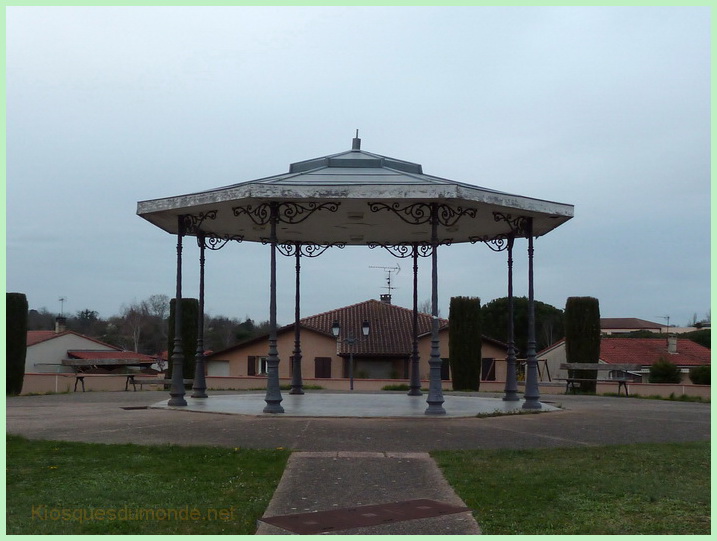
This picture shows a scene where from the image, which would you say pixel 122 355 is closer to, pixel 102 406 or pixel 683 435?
pixel 102 406

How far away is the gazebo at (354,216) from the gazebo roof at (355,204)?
0.06 ft

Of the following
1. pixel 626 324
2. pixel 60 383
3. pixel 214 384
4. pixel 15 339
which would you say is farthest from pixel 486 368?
pixel 626 324

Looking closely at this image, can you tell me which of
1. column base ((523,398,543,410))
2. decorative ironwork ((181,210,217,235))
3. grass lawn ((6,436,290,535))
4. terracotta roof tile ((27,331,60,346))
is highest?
decorative ironwork ((181,210,217,235))

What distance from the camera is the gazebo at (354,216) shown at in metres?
12.0

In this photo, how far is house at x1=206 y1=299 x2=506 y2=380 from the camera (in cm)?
3959

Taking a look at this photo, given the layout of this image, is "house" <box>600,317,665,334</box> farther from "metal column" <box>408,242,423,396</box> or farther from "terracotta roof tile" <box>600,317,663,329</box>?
"metal column" <box>408,242,423,396</box>

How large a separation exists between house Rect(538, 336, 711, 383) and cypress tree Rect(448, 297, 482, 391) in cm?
2239

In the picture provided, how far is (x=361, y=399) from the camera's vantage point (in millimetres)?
16438

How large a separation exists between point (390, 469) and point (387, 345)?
32859mm

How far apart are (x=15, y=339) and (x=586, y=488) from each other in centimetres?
1754

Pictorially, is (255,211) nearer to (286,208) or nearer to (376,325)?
(286,208)

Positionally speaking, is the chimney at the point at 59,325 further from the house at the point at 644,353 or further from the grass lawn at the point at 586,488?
the grass lawn at the point at 586,488

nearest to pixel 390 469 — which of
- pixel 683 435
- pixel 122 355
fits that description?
pixel 683 435

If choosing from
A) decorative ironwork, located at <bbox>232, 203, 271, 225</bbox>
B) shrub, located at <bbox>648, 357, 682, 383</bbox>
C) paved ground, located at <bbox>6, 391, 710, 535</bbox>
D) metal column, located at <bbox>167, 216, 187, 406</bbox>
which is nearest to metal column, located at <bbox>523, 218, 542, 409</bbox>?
paved ground, located at <bbox>6, 391, 710, 535</bbox>
